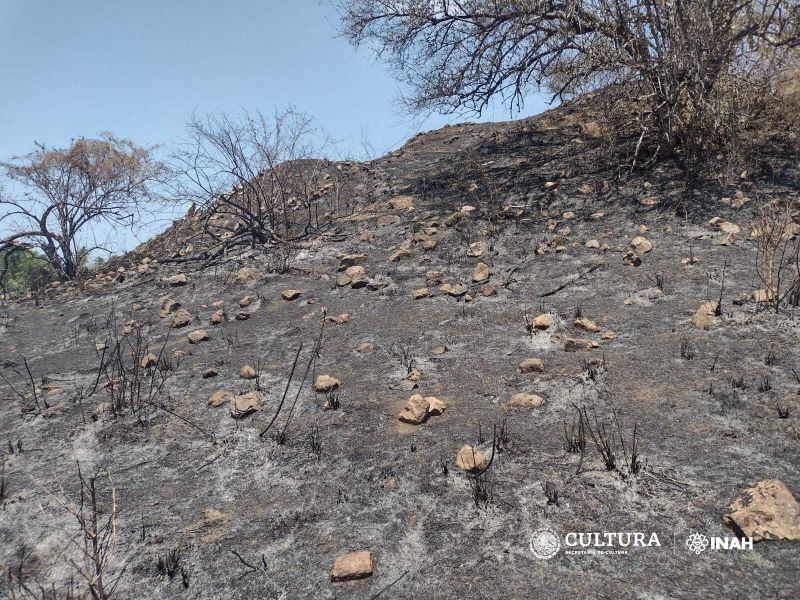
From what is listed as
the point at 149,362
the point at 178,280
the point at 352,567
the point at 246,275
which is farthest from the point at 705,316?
the point at 178,280

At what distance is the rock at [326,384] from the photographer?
317 cm

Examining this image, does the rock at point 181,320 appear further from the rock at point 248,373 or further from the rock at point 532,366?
the rock at point 532,366

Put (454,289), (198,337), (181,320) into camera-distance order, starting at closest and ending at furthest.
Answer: (198,337) → (454,289) → (181,320)

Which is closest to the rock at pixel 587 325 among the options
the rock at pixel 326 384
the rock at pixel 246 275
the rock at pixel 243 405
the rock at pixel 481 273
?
the rock at pixel 481 273

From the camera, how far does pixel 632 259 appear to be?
4.27m

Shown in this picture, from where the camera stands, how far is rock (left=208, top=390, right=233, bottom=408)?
3160 millimetres

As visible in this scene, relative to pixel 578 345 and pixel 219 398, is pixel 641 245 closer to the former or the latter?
pixel 578 345

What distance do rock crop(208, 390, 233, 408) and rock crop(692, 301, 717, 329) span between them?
277 cm

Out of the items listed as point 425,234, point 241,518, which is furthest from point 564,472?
point 425,234

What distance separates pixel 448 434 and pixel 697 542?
1.11 meters

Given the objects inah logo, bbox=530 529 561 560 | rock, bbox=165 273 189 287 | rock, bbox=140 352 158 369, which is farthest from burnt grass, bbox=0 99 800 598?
rock, bbox=165 273 189 287

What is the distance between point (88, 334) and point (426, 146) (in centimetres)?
625

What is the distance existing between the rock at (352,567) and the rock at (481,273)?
2.98 m

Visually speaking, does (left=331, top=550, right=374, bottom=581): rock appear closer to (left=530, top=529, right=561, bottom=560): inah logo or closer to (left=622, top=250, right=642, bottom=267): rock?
(left=530, top=529, right=561, bottom=560): inah logo
